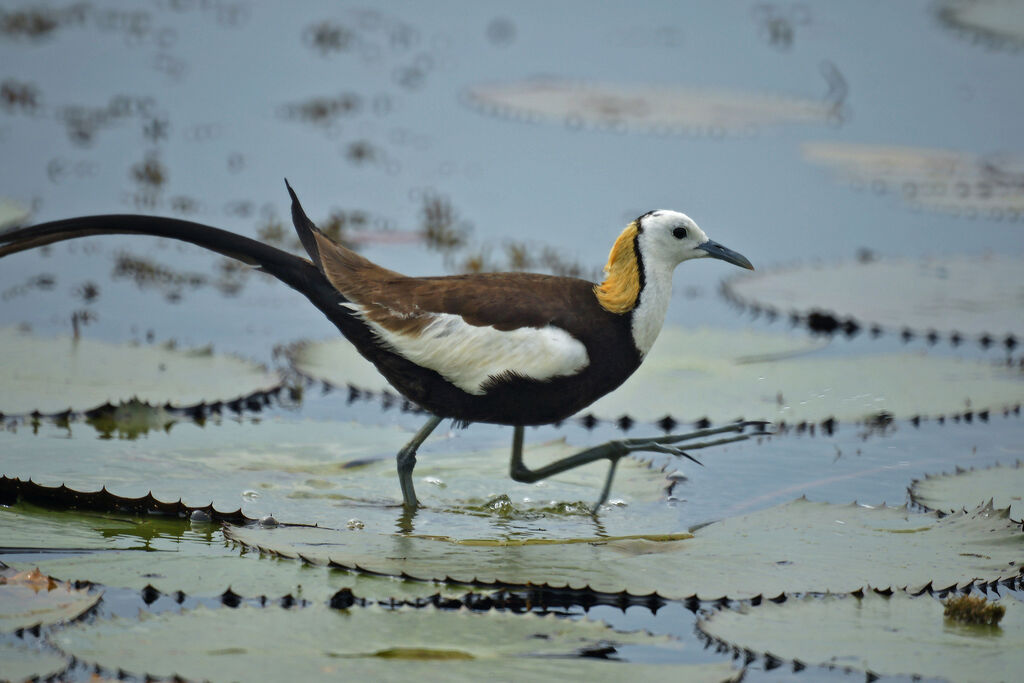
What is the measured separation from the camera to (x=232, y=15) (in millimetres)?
14133

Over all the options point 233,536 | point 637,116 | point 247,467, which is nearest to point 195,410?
point 247,467

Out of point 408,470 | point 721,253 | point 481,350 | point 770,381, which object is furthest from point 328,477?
point 770,381

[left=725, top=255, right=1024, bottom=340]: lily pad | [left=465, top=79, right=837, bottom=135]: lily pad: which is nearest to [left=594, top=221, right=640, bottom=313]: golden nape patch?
[left=725, top=255, right=1024, bottom=340]: lily pad

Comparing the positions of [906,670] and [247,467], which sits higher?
[247,467]

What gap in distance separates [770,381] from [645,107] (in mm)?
5392

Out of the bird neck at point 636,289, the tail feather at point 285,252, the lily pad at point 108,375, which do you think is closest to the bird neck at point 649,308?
the bird neck at point 636,289

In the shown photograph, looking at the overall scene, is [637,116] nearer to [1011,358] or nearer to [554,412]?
[1011,358]

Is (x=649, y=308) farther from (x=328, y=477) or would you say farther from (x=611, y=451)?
(x=328, y=477)

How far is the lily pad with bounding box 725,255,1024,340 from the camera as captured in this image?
7.60 metres

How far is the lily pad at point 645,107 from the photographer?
1134 centimetres

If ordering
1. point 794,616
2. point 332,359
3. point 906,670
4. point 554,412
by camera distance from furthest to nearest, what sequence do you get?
point 332,359 → point 554,412 → point 794,616 → point 906,670

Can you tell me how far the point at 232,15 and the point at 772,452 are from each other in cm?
979

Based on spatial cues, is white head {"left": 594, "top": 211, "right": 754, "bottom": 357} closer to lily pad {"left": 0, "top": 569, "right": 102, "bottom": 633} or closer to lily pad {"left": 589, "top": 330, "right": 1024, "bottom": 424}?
lily pad {"left": 589, "top": 330, "right": 1024, "bottom": 424}

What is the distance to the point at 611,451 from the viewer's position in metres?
5.03
